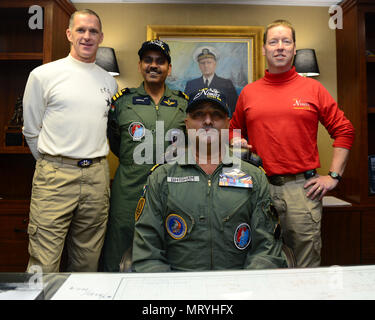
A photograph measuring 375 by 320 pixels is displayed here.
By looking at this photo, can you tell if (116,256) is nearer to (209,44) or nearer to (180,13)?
(209,44)

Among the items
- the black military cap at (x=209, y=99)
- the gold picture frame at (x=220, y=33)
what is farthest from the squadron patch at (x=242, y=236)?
the gold picture frame at (x=220, y=33)

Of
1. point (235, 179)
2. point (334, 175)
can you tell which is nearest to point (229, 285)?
point (235, 179)

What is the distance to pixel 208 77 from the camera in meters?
3.03

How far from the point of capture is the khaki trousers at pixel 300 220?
1.87 m

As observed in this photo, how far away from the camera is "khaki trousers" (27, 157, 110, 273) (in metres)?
1.90

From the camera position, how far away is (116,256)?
6.94 feet

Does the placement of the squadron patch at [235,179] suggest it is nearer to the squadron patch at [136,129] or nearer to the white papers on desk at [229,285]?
the white papers on desk at [229,285]

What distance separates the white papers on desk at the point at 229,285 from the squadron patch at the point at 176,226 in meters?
0.42

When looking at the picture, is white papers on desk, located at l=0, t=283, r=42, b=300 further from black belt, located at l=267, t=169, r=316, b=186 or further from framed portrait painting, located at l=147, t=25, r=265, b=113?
framed portrait painting, located at l=147, t=25, r=265, b=113

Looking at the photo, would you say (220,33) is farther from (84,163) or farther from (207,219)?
(207,219)

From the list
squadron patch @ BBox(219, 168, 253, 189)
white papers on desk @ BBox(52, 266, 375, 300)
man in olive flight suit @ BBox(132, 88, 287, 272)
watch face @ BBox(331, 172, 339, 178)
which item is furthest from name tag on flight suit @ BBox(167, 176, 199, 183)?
watch face @ BBox(331, 172, 339, 178)

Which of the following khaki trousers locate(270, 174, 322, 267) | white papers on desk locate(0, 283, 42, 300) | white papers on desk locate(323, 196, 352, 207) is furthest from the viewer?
white papers on desk locate(323, 196, 352, 207)

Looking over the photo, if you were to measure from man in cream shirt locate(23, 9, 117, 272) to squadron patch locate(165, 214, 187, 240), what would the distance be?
786 millimetres

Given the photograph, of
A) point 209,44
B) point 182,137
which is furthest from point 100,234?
point 209,44
